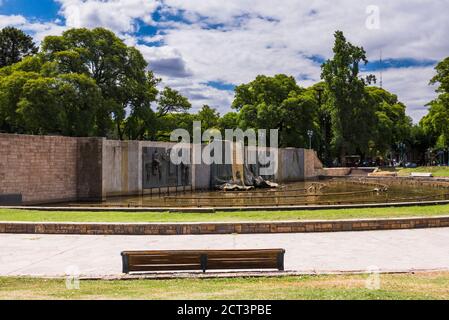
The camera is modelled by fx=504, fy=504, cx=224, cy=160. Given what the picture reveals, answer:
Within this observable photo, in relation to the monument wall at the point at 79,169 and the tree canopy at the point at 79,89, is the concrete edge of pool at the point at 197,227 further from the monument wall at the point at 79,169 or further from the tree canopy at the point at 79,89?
the tree canopy at the point at 79,89

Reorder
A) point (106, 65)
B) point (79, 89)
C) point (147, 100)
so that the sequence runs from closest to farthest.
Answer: point (79, 89) → point (106, 65) → point (147, 100)

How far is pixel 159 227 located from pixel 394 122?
69.6 metres

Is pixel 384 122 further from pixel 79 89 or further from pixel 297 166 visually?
pixel 79 89

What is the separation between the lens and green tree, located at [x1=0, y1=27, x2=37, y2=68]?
59750mm

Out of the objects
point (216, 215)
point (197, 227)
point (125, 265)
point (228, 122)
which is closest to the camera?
point (125, 265)

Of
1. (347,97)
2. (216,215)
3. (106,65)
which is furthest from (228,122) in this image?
(216,215)

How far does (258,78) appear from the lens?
217 ft

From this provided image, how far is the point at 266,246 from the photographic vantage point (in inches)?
527

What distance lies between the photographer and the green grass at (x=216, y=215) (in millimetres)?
17234

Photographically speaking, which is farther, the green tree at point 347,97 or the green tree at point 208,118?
the green tree at point 208,118

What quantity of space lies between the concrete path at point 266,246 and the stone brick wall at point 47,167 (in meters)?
10.7

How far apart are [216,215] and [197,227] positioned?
3.03 meters

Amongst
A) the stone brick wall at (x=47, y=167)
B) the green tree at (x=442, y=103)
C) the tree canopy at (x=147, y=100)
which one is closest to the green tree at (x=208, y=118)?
the tree canopy at (x=147, y=100)

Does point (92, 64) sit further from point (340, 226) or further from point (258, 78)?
point (340, 226)
